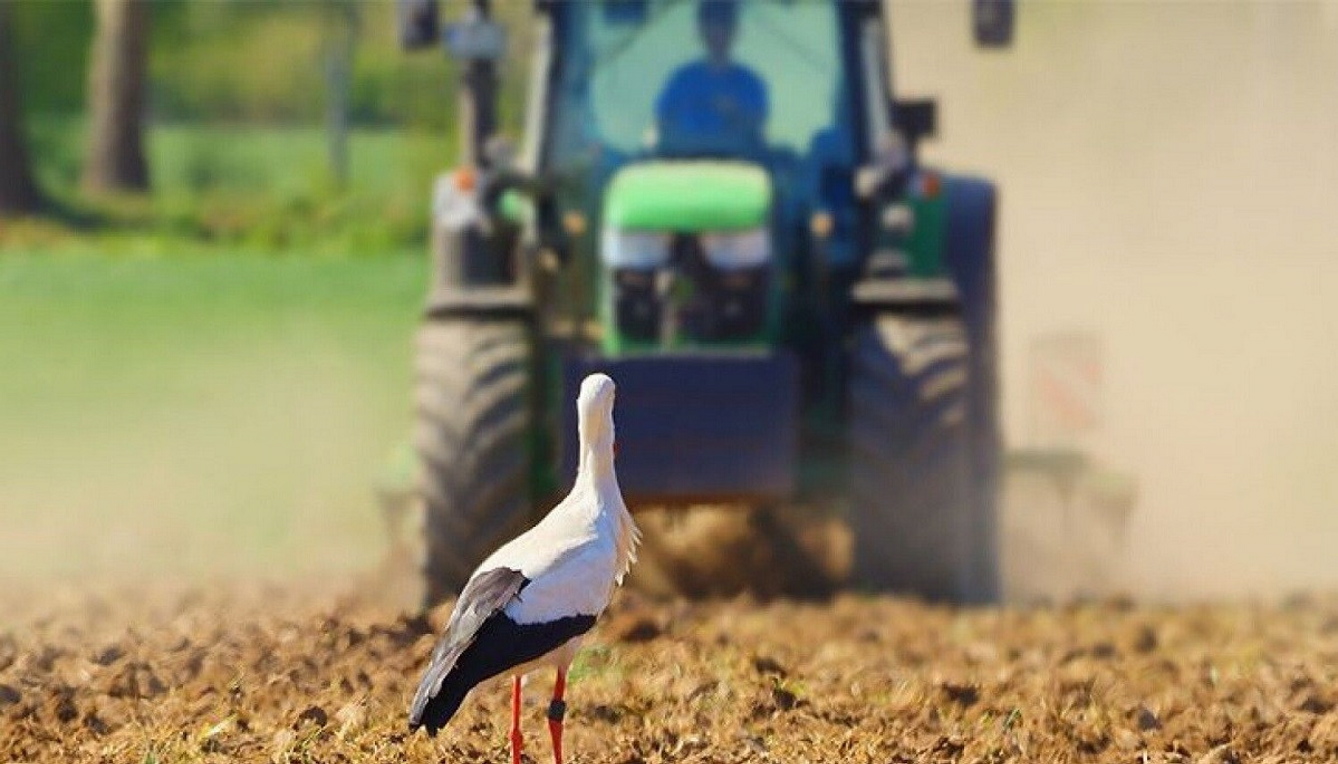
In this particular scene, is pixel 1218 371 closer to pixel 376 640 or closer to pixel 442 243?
pixel 442 243

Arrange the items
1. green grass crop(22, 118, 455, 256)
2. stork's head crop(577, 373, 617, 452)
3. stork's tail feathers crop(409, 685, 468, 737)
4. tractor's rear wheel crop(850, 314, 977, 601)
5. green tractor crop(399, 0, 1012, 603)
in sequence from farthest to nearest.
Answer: green grass crop(22, 118, 455, 256), tractor's rear wheel crop(850, 314, 977, 601), green tractor crop(399, 0, 1012, 603), stork's head crop(577, 373, 617, 452), stork's tail feathers crop(409, 685, 468, 737)

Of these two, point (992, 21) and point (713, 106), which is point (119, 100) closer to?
point (713, 106)

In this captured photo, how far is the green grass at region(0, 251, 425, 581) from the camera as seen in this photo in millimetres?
16219

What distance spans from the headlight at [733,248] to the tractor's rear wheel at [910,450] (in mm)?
509

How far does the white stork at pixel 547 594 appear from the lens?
6797 mm

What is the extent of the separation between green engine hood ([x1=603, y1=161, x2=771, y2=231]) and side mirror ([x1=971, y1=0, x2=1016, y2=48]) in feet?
3.86

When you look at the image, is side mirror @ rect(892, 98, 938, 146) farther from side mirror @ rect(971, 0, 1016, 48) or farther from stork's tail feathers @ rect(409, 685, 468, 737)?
stork's tail feathers @ rect(409, 685, 468, 737)

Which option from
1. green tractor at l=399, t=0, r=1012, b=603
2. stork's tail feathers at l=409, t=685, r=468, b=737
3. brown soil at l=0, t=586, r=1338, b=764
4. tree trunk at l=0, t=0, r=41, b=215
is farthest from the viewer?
tree trunk at l=0, t=0, r=41, b=215

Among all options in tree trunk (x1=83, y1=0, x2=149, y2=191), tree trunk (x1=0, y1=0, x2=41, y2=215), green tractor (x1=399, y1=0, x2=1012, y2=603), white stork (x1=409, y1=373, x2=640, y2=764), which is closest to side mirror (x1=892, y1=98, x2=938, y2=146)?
green tractor (x1=399, y1=0, x2=1012, y2=603)

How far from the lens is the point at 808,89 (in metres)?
12.6

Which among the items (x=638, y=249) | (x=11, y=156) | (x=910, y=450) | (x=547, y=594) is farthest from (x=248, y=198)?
(x=547, y=594)

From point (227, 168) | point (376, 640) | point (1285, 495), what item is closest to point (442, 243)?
point (376, 640)

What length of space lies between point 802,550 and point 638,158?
5.67ft

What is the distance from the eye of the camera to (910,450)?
11570mm
